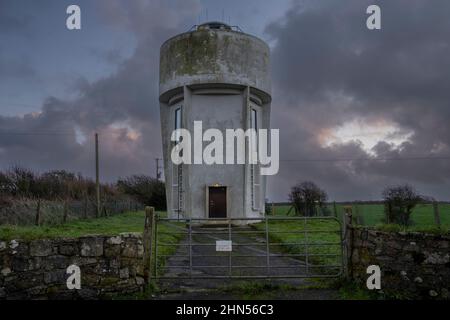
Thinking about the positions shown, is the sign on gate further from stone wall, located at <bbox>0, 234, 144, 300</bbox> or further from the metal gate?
stone wall, located at <bbox>0, 234, 144, 300</bbox>

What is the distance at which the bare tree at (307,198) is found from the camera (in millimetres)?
32469

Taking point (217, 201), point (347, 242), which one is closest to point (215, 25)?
point (217, 201)

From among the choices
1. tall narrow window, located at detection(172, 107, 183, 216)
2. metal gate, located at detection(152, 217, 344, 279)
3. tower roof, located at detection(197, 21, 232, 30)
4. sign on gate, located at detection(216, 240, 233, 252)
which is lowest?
metal gate, located at detection(152, 217, 344, 279)

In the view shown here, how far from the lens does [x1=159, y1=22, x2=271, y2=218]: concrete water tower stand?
22672mm

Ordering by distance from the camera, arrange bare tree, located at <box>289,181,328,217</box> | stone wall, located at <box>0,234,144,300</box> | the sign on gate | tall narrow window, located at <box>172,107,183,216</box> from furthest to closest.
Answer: bare tree, located at <box>289,181,328,217</box> → tall narrow window, located at <box>172,107,183,216</box> → the sign on gate → stone wall, located at <box>0,234,144,300</box>

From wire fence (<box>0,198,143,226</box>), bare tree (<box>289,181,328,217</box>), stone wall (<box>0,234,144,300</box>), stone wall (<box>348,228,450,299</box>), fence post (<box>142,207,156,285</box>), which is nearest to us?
stone wall (<box>348,228,450,299</box>)

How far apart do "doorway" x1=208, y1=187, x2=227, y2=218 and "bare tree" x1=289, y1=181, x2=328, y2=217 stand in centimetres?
1126

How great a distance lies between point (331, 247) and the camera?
13.4 metres

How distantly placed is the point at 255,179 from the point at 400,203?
7.86m

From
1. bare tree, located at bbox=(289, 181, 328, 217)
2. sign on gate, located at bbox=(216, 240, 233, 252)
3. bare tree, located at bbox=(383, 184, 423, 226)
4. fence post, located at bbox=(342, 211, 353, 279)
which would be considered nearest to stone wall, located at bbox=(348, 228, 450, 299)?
fence post, located at bbox=(342, 211, 353, 279)

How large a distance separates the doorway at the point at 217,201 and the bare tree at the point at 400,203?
8263 mm

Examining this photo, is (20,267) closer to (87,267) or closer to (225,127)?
(87,267)

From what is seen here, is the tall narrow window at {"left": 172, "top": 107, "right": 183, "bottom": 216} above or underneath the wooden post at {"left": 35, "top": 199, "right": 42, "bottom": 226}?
above

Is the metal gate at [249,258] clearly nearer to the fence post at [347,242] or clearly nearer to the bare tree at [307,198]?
the fence post at [347,242]
